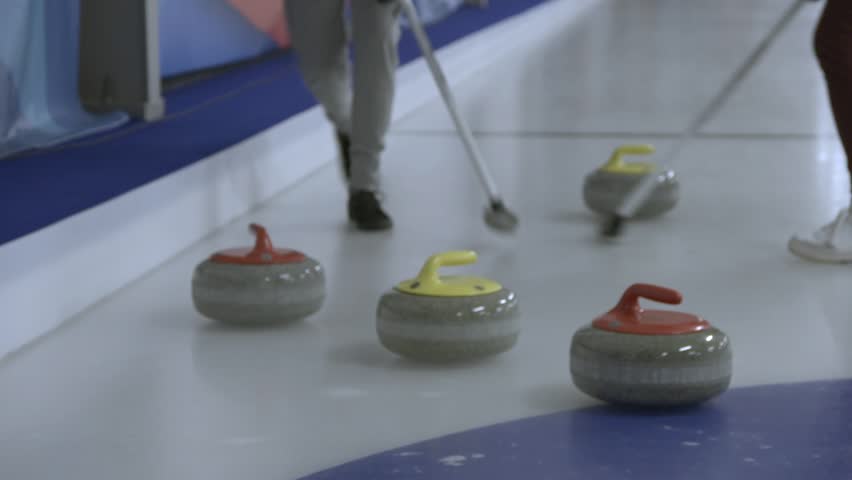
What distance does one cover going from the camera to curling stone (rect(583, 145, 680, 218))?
3.34 meters

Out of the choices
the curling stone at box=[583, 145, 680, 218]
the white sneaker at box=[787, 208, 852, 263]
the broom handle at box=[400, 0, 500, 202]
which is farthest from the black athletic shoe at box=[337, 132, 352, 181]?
the white sneaker at box=[787, 208, 852, 263]

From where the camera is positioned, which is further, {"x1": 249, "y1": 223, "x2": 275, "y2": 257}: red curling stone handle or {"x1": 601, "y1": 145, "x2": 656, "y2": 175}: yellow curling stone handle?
{"x1": 601, "y1": 145, "x2": 656, "y2": 175}: yellow curling stone handle

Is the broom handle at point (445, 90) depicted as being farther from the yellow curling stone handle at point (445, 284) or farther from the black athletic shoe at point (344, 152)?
the yellow curling stone handle at point (445, 284)

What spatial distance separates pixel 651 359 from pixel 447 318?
1.19ft

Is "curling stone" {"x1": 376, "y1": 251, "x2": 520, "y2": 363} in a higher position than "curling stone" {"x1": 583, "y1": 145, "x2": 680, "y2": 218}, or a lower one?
higher

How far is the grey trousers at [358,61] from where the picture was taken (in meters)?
3.15

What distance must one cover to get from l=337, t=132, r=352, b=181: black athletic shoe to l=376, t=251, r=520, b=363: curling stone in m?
1.42

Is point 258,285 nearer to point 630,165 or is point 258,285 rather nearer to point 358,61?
point 358,61

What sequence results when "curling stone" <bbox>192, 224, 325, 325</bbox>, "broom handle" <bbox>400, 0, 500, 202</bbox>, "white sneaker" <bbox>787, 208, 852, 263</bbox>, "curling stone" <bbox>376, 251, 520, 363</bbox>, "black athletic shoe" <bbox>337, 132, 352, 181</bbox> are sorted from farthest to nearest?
"black athletic shoe" <bbox>337, 132, 352, 181</bbox> < "broom handle" <bbox>400, 0, 500, 202</bbox> < "white sneaker" <bbox>787, 208, 852, 263</bbox> < "curling stone" <bbox>192, 224, 325, 325</bbox> < "curling stone" <bbox>376, 251, 520, 363</bbox>

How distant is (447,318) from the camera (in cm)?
212

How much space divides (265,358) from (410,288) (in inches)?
10.3

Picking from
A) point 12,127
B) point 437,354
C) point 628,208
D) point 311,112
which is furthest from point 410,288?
point 311,112

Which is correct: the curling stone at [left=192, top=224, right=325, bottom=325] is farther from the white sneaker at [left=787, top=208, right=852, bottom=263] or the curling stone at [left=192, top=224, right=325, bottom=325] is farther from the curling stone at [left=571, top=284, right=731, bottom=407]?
the white sneaker at [left=787, top=208, right=852, bottom=263]

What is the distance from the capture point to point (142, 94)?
153 inches
